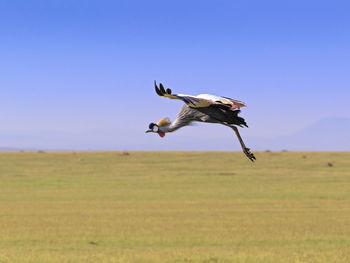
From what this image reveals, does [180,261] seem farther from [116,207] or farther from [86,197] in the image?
[86,197]

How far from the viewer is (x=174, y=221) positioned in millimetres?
108938

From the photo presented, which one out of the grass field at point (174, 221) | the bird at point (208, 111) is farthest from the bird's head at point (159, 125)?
the grass field at point (174, 221)

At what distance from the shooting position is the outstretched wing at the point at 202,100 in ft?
13.4

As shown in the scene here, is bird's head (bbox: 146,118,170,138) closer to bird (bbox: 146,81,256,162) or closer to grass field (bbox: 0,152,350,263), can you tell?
bird (bbox: 146,81,256,162)

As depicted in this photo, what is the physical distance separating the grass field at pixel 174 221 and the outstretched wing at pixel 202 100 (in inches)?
2921

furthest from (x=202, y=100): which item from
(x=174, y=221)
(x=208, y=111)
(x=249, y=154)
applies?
(x=174, y=221)

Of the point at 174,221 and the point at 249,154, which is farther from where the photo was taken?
the point at 174,221

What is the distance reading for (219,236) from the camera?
9794 centimetres

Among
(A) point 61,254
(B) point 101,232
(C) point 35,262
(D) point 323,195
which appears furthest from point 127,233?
(D) point 323,195

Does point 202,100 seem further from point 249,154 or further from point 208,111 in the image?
point 249,154

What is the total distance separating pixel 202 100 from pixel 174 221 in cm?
10618

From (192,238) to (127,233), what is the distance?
35.9 feet

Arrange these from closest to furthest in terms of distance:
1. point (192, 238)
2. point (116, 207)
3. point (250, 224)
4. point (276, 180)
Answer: point (192, 238) < point (250, 224) < point (116, 207) < point (276, 180)

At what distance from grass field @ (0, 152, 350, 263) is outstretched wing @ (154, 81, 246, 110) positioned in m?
74.2
